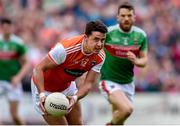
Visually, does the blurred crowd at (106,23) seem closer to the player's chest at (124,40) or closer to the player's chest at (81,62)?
the player's chest at (124,40)

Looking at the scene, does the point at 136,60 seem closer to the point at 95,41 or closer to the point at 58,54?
the point at 95,41

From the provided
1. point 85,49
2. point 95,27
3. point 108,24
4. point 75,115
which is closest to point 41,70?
point 85,49

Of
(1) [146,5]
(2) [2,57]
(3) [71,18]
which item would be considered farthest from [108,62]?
(1) [146,5]

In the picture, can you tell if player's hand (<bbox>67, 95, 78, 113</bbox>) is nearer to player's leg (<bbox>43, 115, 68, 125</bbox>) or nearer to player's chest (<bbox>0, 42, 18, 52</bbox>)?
player's leg (<bbox>43, 115, 68, 125</bbox>)

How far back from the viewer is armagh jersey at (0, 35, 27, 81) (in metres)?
16.2

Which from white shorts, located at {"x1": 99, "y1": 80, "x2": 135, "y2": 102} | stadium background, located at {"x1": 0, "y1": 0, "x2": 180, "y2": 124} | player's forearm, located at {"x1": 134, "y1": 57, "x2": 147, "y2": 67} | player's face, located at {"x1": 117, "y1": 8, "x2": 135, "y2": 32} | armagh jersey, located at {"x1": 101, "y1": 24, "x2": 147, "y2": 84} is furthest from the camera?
stadium background, located at {"x1": 0, "y1": 0, "x2": 180, "y2": 124}

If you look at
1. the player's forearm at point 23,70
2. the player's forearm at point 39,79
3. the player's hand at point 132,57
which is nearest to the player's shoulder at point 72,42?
the player's forearm at point 39,79

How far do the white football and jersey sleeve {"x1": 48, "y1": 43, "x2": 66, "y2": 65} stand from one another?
0.49 meters

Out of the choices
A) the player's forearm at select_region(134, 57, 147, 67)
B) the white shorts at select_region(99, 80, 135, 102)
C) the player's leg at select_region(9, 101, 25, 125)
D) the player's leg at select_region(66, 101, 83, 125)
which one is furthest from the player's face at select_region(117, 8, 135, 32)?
the player's leg at select_region(9, 101, 25, 125)

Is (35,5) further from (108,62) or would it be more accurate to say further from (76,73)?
(76,73)

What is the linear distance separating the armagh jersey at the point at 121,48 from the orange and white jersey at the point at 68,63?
6.55 ft

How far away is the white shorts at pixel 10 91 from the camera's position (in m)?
16.2

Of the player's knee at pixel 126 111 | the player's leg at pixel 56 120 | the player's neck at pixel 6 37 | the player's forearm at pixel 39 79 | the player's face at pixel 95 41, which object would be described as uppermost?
the player's face at pixel 95 41

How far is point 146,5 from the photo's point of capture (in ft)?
74.8
